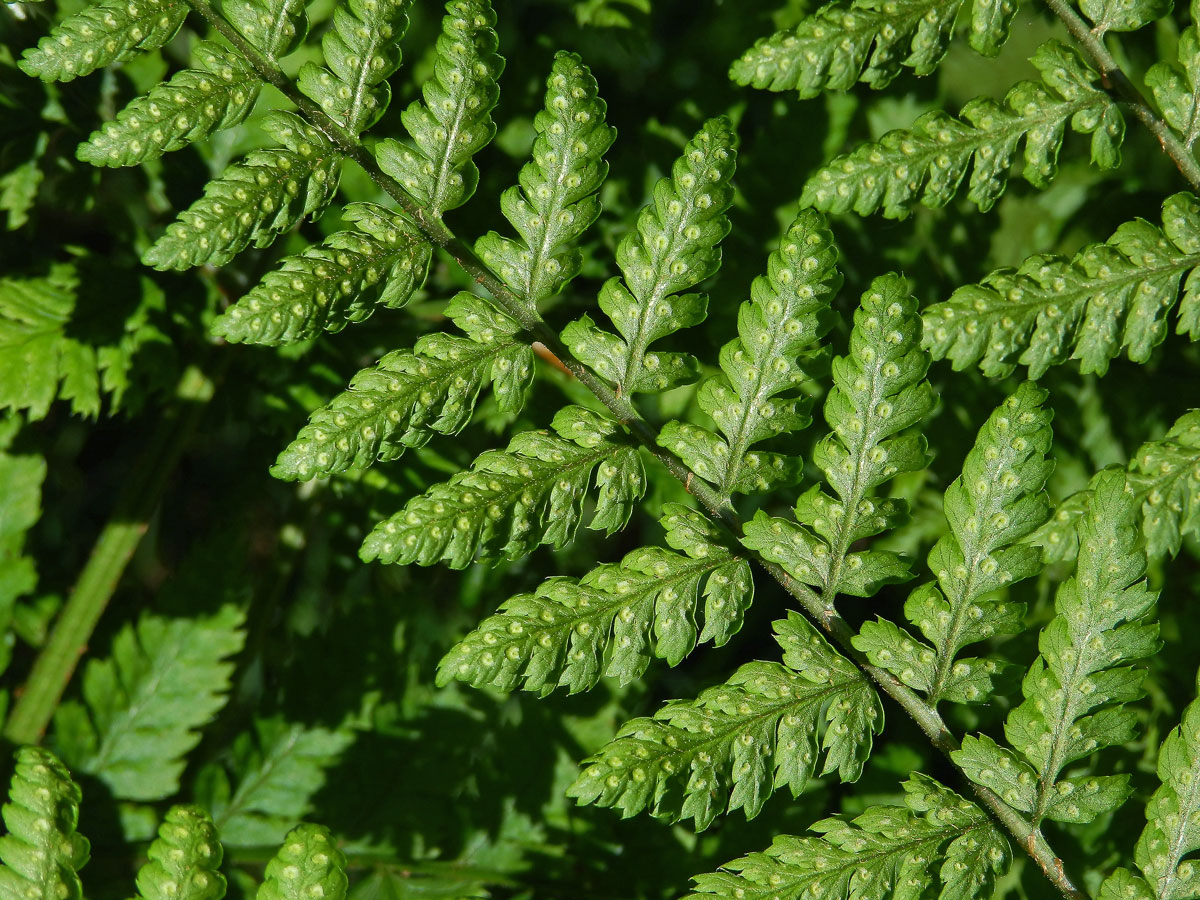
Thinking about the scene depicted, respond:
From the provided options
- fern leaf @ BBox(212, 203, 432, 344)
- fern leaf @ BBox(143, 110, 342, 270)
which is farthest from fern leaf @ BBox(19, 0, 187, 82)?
fern leaf @ BBox(212, 203, 432, 344)

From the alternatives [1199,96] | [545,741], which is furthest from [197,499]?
[1199,96]

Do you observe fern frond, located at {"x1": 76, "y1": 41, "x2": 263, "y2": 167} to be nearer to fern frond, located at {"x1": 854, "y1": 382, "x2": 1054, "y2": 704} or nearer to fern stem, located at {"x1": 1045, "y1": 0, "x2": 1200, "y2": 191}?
fern frond, located at {"x1": 854, "y1": 382, "x2": 1054, "y2": 704}

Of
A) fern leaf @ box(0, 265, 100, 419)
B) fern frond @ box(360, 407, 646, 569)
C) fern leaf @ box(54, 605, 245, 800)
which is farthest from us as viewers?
fern leaf @ box(54, 605, 245, 800)

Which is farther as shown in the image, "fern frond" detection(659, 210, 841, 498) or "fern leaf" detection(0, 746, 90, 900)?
"fern frond" detection(659, 210, 841, 498)

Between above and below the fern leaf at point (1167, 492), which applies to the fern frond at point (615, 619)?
below

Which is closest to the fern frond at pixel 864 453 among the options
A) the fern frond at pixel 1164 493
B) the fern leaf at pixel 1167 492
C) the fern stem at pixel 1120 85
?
the fern frond at pixel 1164 493

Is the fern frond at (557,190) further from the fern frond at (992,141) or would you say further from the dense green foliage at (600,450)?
the fern frond at (992,141)

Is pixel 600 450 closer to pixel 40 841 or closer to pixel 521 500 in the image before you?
pixel 521 500
